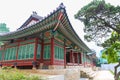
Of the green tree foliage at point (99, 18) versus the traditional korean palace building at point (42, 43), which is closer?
the green tree foliage at point (99, 18)

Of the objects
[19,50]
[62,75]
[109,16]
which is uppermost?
[109,16]

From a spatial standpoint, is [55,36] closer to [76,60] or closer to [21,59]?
[21,59]

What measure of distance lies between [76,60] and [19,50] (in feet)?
33.2

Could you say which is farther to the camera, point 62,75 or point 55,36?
point 55,36

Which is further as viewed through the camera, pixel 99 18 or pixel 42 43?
pixel 42 43

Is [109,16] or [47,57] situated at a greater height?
[109,16]

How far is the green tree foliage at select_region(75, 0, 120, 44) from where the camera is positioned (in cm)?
824

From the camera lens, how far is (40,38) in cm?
1080

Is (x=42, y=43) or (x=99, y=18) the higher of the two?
(x=99, y=18)

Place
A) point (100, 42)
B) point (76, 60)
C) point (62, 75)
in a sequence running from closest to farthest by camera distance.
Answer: point (62, 75) < point (100, 42) < point (76, 60)

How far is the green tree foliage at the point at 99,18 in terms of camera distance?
8242 mm

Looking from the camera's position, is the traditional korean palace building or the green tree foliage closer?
the green tree foliage

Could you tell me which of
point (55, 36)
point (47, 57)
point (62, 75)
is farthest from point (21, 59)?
point (62, 75)

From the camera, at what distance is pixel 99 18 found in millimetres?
8805
